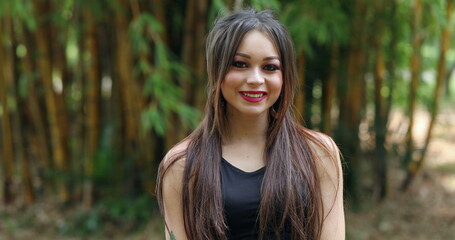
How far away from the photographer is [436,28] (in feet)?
13.1

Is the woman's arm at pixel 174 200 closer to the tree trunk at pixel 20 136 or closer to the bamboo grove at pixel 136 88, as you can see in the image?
the bamboo grove at pixel 136 88

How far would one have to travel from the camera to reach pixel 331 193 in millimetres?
1501

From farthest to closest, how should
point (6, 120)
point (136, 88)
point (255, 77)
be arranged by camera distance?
point (6, 120), point (136, 88), point (255, 77)

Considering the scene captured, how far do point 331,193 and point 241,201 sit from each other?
0.76ft

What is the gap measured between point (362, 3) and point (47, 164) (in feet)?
8.28

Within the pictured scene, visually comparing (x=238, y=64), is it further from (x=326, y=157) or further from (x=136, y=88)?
(x=136, y=88)

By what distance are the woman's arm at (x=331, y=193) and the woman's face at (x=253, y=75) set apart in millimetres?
207

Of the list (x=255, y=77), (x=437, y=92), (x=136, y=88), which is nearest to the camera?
(x=255, y=77)

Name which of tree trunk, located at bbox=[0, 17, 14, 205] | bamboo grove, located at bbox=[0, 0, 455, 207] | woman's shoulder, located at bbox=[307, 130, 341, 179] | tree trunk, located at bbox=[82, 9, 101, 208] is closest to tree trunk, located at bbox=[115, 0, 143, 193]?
bamboo grove, located at bbox=[0, 0, 455, 207]

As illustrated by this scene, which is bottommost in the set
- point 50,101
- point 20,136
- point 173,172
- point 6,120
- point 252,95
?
point 20,136

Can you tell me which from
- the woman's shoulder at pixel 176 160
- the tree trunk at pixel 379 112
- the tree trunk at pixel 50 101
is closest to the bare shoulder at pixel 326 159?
the woman's shoulder at pixel 176 160

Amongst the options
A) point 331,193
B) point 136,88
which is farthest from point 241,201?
point 136,88

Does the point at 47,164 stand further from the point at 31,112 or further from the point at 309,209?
the point at 309,209

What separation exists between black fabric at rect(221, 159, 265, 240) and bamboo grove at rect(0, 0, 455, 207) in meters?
1.68
